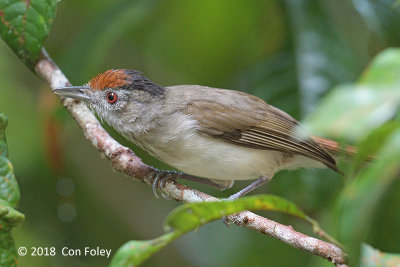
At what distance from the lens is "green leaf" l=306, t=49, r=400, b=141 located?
100cm

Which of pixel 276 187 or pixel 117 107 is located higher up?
pixel 117 107

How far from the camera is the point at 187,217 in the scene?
1606mm

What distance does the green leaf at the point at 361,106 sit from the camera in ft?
3.29

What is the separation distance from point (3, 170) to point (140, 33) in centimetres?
215

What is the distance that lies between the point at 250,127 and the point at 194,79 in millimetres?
840

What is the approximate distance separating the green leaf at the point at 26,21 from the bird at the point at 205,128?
0.57 metres

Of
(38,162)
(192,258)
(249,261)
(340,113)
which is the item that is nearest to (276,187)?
(249,261)

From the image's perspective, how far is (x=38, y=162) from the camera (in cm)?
415

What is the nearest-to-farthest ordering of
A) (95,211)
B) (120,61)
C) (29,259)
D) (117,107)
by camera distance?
(117,107), (29,259), (95,211), (120,61)

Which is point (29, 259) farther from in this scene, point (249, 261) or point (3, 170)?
point (3, 170)

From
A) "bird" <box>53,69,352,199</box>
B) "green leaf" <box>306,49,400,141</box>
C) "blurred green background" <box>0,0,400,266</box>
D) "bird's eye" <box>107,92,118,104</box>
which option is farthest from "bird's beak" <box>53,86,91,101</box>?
"green leaf" <box>306,49,400,141</box>

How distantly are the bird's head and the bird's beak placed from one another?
5cm

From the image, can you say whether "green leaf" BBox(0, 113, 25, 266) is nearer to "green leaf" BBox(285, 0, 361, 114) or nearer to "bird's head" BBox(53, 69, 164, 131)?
"bird's head" BBox(53, 69, 164, 131)

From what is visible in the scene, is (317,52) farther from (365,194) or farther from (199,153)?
(365,194)
